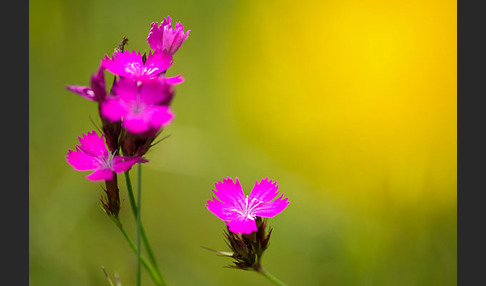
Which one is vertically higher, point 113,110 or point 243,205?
point 113,110

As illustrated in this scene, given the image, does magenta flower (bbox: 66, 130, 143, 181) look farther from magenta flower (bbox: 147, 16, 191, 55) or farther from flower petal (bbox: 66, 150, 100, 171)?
magenta flower (bbox: 147, 16, 191, 55)

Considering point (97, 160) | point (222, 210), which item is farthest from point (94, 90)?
point (222, 210)

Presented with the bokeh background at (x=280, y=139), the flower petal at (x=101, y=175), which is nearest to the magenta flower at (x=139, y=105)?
the flower petal at (x=101, y=175)

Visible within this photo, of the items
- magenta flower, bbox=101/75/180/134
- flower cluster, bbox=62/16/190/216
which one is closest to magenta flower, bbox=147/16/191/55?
flower cluster, bbox=62/16/190/216

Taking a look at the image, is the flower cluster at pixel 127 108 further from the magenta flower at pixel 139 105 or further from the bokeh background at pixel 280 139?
the bokeh background at pixel 280 139

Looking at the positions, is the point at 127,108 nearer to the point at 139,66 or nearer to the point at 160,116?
the point at 160,116
